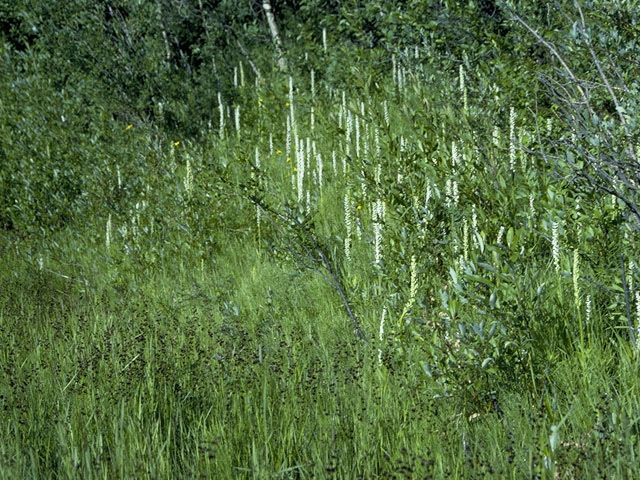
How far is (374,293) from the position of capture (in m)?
4.85

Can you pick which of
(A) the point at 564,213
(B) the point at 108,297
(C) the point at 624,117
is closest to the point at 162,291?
(B) the point at 108,297

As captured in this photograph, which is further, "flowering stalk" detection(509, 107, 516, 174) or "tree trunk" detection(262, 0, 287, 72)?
"tree trunk" detection(262, 0, 287, 72)

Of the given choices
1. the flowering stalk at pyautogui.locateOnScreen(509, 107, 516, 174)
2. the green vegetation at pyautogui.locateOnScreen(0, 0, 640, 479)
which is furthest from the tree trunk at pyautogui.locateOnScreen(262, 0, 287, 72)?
the flowering stalk at pyautogui.locateOnScreen(509, 107, 516, 174)

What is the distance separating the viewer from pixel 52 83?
11305 millimetres

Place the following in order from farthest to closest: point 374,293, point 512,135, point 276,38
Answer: point 276,38 < point 512,135 < point 374,293

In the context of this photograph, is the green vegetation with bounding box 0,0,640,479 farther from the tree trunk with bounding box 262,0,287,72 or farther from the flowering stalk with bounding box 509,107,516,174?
the tree trunk with bounding box 262,0,287,72

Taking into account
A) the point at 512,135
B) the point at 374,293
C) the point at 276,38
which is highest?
the point at 276,38

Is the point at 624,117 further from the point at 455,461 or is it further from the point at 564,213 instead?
the point at 455,461

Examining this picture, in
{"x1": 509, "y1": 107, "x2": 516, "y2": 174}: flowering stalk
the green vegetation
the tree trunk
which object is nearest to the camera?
the green vegetation

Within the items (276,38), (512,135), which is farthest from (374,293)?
(276,38)

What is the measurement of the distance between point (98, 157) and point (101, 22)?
2275mm

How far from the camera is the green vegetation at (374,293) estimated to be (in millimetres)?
3303

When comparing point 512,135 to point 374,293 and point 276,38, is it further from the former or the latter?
point 276,38

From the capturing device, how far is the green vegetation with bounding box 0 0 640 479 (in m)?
3.30
